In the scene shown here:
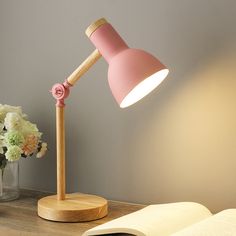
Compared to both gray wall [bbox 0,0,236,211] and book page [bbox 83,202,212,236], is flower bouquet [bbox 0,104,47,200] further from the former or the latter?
book page [bbox 83,202,212,236]

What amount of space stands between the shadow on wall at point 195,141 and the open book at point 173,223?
0.14 metres

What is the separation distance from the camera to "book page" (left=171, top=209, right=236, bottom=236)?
0.90m

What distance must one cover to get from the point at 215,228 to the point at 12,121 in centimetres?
64

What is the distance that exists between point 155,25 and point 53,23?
0.34 meters

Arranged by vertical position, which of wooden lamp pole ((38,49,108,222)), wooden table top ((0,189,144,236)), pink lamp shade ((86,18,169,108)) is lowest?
wooden table top ((0,189,144,236))

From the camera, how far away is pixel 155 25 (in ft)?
4.18

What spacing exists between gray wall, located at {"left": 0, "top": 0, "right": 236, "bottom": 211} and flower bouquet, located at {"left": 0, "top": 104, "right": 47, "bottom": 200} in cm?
12

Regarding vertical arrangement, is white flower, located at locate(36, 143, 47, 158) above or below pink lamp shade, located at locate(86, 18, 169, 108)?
below

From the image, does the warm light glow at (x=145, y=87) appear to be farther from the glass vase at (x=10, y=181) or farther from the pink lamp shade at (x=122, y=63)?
the glass vase at (x=10, y=181)

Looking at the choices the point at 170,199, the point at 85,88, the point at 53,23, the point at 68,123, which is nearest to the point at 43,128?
the point at 68,123

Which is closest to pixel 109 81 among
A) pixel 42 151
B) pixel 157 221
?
pixel 157 221

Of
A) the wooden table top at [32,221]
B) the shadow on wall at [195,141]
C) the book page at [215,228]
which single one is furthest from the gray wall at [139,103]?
the book page at [215,228]

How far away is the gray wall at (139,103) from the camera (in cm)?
120

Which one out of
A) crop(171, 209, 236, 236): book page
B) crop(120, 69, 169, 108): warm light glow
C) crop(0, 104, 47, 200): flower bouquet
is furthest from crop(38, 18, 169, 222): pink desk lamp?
crop(171, 209, 236, 236): book page
